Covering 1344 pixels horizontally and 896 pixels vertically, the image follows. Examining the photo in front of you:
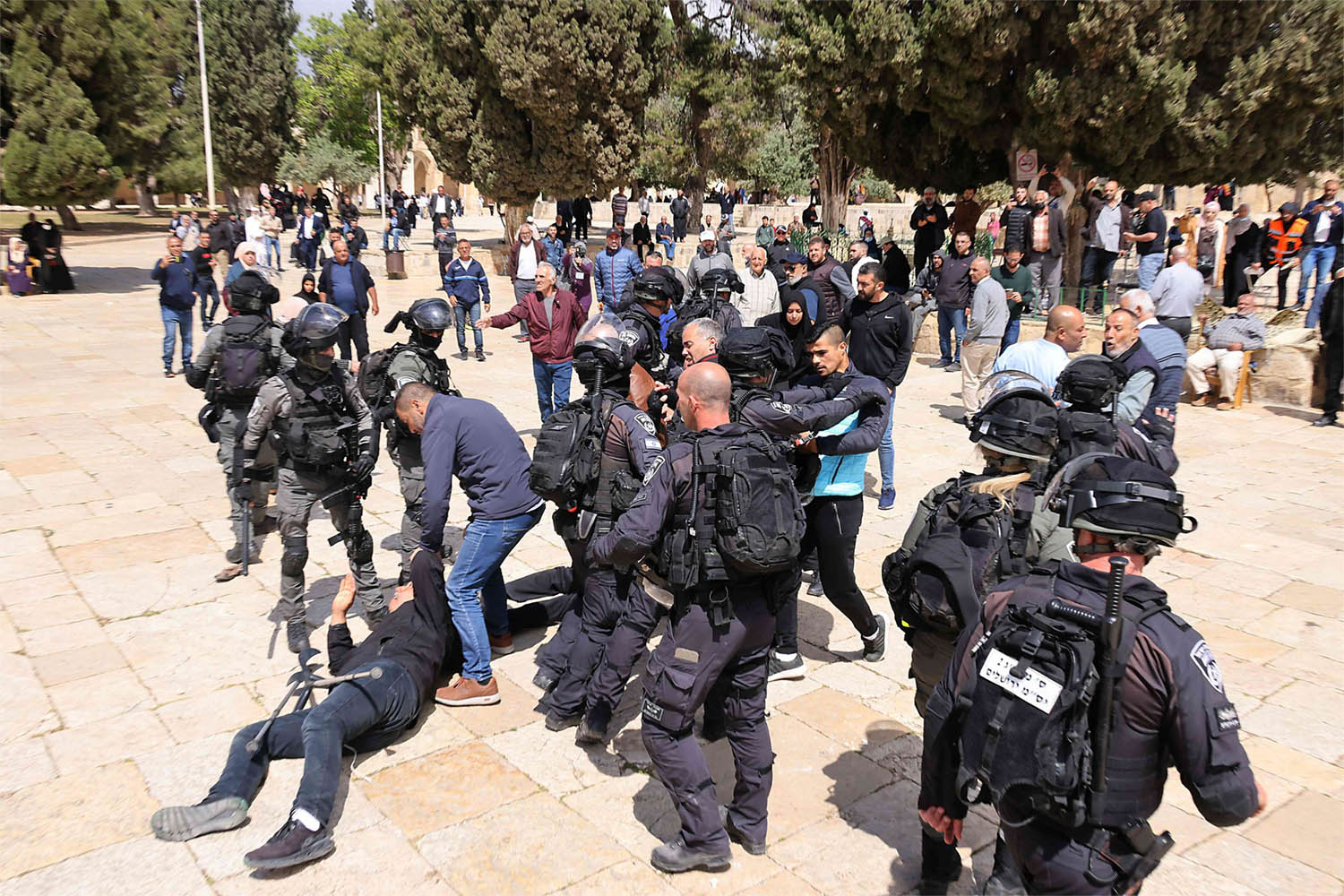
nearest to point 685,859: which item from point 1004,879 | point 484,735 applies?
point 1004,879

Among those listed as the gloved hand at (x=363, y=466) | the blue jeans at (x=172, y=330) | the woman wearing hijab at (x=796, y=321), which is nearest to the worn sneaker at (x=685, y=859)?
the gloved hand at (x=363, y=466)

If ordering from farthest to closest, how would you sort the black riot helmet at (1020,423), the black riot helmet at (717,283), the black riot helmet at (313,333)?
the black riot helmet at (717,283)
the black riot helmet at (313,333)
the black riot helmet at (1020,423)

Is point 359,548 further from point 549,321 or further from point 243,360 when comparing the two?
point 549,321

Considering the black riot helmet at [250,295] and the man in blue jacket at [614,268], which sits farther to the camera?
the man in blue jacket at [614,268]

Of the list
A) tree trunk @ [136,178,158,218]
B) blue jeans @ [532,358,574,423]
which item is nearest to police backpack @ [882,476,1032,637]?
blue jeans @ [532,358,574,423]

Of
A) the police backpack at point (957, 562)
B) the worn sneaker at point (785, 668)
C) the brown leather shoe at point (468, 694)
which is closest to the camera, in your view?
the police backpack at point (957, 562)

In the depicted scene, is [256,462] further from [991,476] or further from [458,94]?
[458,94]

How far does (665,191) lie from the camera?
5028 cm

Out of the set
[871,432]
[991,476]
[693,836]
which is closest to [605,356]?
[871,432]

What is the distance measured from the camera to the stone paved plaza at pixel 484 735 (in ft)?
12.9

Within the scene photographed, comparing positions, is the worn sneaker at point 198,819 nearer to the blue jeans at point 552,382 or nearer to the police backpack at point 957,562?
the police backpack at point 957,562

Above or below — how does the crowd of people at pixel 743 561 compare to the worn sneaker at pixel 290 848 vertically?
above

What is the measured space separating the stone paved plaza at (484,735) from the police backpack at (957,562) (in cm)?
119

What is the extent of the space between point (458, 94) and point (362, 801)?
76.3 ft
